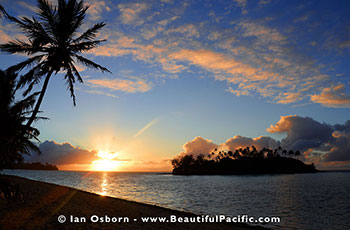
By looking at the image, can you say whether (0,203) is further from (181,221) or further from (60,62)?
(181,221)

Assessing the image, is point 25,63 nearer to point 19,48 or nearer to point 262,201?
point 19,48

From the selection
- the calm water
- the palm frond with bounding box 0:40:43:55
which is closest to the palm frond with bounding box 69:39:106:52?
the palm frond with bounding box 0:40:43:55

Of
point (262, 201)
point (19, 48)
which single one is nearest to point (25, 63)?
point (19, 48)

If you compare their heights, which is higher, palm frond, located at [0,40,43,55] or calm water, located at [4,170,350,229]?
palm frond, located at [0,40,43,55]

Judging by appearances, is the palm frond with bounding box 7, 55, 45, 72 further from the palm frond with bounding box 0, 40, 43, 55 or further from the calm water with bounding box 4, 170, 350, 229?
the calm water with bounding box 4, 170, 350, 229

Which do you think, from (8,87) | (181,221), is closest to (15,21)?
(8,87)

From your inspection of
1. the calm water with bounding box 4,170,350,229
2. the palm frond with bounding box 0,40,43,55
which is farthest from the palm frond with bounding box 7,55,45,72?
the calm water with bounding box 4,170,350,229

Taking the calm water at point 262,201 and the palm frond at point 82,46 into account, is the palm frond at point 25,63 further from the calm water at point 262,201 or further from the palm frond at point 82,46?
the calm water at point 262,201

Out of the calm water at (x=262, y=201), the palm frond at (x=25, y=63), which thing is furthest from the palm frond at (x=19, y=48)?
the calm water at (x=262, y=201)

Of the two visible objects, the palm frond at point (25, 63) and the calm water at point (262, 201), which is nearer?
the palm frond at point (25, 63)

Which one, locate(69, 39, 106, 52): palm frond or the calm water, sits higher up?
locate(69, 39, 106, 52): palm frond

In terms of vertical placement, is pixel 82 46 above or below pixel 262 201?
above

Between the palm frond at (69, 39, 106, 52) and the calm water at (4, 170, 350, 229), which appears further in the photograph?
the calm water at (4, 170, 350, 229)

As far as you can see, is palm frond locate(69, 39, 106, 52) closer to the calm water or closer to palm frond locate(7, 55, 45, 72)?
palm frond locate(7, 55, 45, 72)
